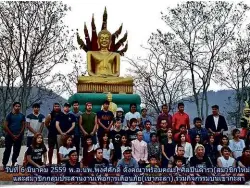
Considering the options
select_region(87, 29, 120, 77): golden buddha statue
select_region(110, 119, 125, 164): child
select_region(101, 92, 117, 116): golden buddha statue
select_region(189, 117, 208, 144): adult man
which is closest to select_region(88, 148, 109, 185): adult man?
select_region(110, 119, 125, 164): child

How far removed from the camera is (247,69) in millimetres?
18562

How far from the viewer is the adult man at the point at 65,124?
766 centimetres

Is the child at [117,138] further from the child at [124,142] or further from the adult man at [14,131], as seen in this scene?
the adult man at [14,131]

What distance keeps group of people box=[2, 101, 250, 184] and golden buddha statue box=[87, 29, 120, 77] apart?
4.60m

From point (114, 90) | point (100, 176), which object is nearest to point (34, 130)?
point (100, 176)

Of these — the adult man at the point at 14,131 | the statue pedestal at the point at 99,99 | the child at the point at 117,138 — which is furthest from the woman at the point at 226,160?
the statue pedestal at the point at 99,99

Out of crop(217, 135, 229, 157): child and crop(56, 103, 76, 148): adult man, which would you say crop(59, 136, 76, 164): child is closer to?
crop(56, 103, 76, 148): adult man

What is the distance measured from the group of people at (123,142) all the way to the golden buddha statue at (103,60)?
460 centimetres

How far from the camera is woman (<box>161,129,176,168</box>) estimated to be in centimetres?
732

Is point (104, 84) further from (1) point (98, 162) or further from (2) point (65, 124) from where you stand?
(1) point (98, 162)

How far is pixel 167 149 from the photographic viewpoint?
7398 millimetres

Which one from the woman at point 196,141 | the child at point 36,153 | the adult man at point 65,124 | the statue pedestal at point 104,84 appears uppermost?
the statue pedestal at point 104,84

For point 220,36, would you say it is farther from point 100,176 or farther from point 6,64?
point 100,176

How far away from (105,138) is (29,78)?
9.82 metres
